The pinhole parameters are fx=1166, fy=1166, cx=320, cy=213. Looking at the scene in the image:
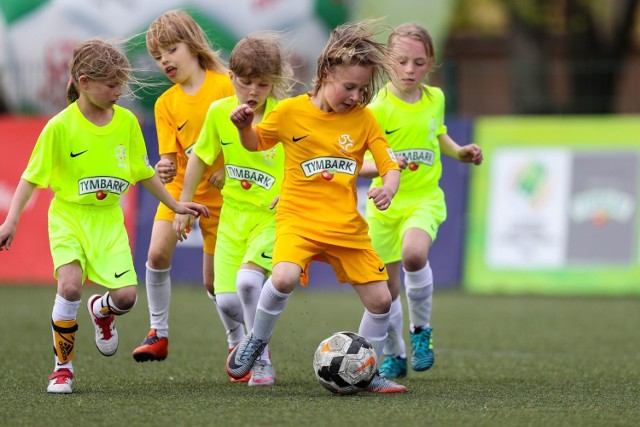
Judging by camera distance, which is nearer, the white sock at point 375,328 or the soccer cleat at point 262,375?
the white sock at point 375,328

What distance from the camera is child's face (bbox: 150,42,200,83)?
6.68 metres

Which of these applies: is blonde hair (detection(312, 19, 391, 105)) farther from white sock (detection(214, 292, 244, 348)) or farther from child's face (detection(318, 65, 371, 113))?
white sock (detection(214, 292, 244, 348))

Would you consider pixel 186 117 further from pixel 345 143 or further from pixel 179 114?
pixel 345 143

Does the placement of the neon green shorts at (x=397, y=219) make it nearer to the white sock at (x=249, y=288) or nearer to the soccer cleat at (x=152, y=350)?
the white sock at (x=249, y=288)

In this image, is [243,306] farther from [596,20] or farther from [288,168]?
[596,20]

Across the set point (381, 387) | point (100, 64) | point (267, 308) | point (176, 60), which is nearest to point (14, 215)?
point (100, 64)

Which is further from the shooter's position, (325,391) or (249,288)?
(249,288)

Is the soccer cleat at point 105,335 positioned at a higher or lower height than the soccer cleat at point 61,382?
higher

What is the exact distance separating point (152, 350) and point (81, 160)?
1.37 metres

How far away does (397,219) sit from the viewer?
22.5 ft

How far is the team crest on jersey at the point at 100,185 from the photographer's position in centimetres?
585

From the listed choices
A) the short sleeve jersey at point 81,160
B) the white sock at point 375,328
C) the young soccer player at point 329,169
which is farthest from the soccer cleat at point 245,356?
the short sleeve jersey at point 81,160

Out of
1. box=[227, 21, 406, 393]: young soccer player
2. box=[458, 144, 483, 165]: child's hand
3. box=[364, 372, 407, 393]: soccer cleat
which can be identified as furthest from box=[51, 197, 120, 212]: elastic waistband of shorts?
box=[458, 144, 483, 165]: child's hand

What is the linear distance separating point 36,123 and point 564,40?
37.6 ft
